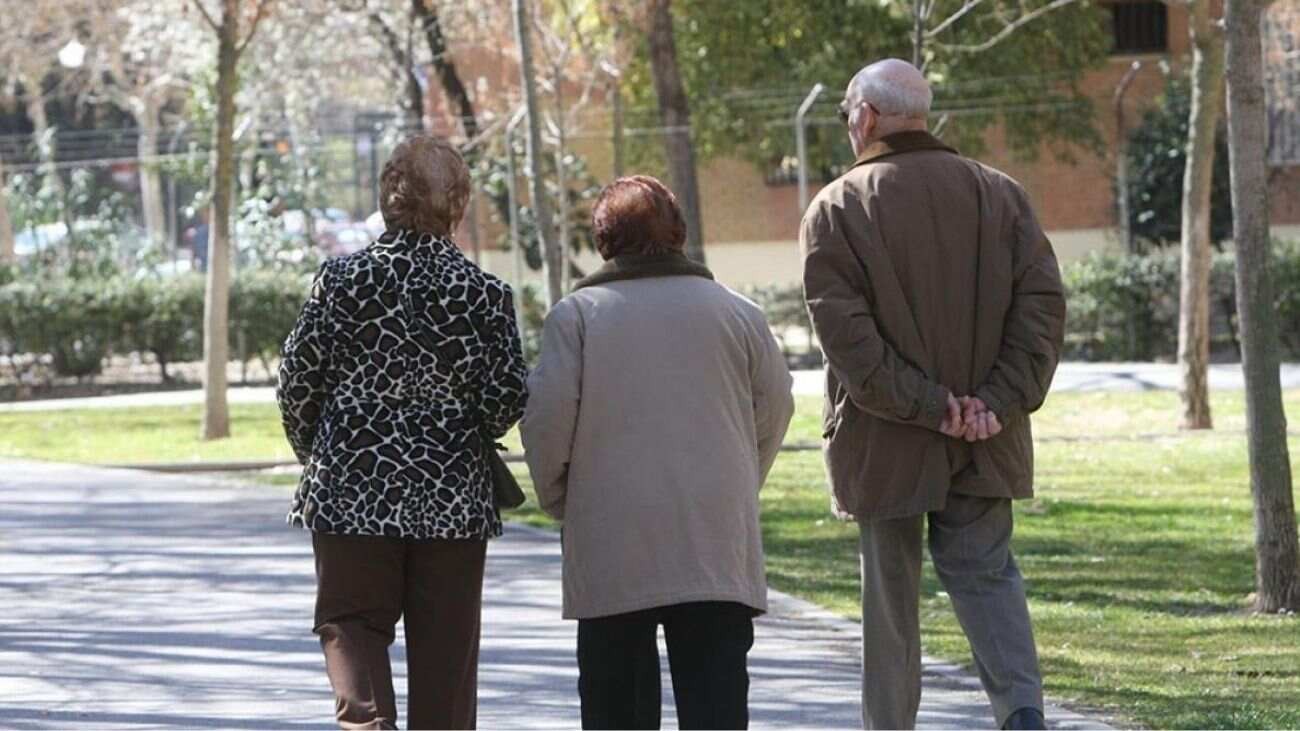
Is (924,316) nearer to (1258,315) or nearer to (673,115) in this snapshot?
(1258,315)

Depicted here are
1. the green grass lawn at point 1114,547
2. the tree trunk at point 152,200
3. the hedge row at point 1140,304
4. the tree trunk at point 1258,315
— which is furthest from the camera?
the tree trunk at point 152,200

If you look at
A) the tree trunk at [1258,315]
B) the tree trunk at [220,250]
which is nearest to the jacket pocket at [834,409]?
the tree trunk at [1258,315]

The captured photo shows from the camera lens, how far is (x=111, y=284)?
27.9 m

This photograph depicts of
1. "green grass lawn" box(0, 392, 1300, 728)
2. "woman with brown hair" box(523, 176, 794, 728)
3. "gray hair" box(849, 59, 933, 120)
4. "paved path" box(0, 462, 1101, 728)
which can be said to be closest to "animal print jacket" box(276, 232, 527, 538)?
"woman with brown hair" box(523, 176, 794, 728)

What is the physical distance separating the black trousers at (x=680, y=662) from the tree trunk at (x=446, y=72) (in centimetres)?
2389

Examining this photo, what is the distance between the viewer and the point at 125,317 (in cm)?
2775

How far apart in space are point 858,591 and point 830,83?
2323 cm

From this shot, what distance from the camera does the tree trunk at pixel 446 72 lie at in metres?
30.1

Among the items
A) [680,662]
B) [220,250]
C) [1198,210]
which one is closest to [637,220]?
[680,662]

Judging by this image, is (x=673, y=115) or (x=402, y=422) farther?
(x=673, y=115)

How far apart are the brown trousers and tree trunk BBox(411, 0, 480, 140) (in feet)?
77.8

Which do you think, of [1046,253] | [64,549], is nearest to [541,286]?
[64,549]

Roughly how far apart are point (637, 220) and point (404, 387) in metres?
0.67

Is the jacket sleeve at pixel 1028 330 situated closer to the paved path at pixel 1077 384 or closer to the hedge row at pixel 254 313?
the paved path at pixel 1077 384
